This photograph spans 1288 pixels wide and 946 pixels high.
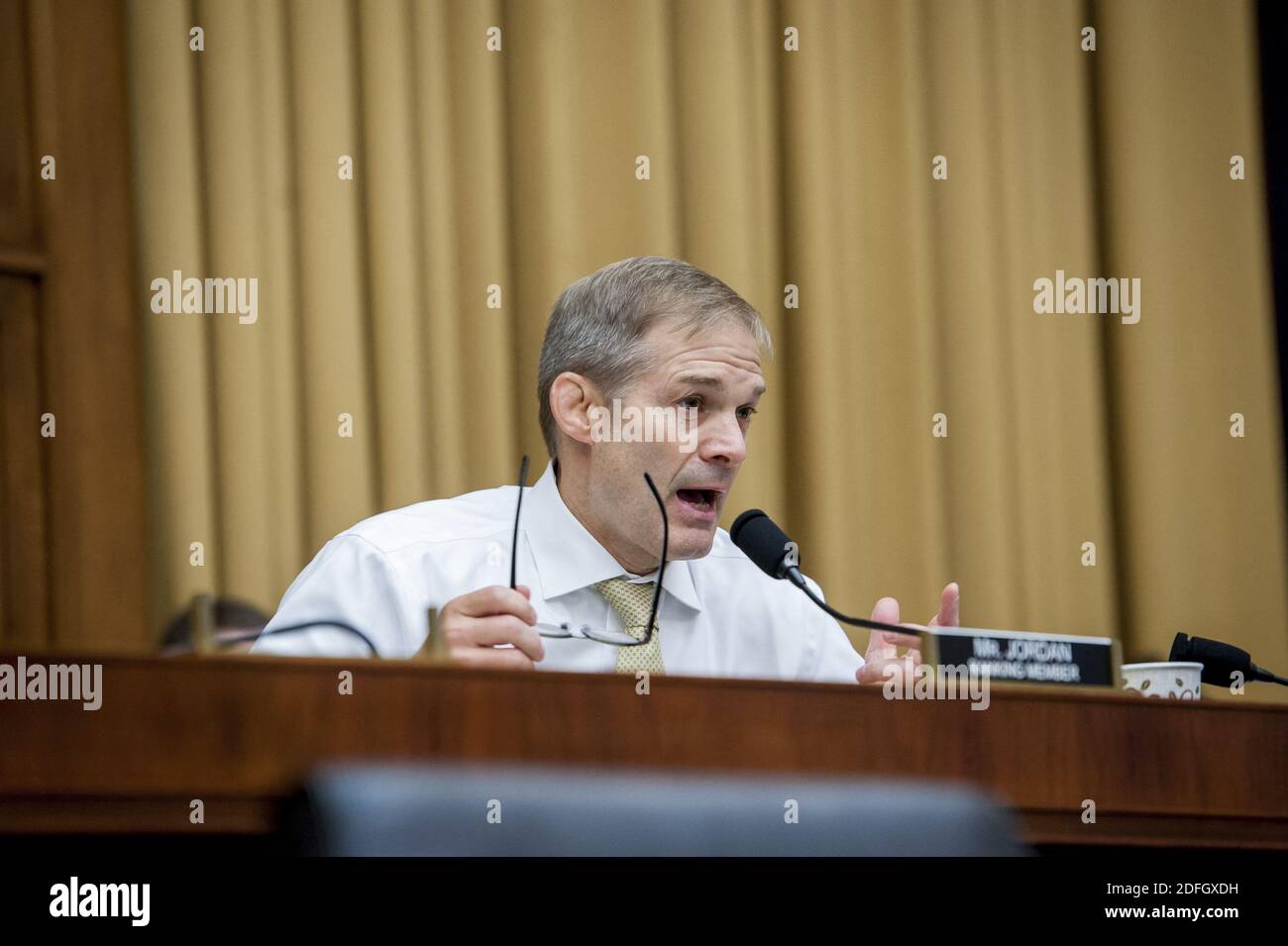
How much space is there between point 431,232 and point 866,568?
1.02m

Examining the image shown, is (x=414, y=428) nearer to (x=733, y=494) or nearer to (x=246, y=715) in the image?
(x=733, y=494)

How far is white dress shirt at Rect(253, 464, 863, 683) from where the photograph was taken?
1.83 m

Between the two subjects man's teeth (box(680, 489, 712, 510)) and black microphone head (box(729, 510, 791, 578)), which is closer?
black microphone head (box(729, 510, 791, 578))

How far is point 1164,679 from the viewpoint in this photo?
152 cm

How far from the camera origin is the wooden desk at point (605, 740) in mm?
887

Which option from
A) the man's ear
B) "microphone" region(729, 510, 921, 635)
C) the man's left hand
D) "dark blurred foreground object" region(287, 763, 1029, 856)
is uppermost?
the man's ear

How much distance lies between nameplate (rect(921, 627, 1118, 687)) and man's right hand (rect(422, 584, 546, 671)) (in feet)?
1.20

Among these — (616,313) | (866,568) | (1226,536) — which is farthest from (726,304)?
(1226,536)

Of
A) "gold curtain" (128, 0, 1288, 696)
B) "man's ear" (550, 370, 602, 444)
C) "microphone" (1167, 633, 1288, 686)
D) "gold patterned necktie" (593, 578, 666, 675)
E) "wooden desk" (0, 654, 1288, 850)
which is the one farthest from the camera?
"gold curtain" (128, 0, 1288, 696)

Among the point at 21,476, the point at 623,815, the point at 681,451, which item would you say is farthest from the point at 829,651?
the point at 21,476

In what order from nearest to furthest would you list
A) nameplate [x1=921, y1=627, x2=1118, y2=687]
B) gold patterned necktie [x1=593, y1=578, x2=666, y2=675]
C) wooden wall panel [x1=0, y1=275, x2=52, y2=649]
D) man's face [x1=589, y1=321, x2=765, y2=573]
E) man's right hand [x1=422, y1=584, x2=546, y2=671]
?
1. nameplate [x1=921, y1=627, x2=1118, y2=687]
2. man's right hand [x1=422, y1=584, x2=546, y2=671]
3. gold patterned necktie [x1=593, y1=578, x2=666, y2=675]
4. man's face [x1=589, y1=321, x2=765, y2=573]
5. wooden wall panel [x1=0, y1=275, x2=52, y2=649]

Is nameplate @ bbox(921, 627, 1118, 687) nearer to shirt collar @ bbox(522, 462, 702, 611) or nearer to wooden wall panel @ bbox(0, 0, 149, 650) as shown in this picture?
shirt collar @ bbox(522, 462, 702, 611)

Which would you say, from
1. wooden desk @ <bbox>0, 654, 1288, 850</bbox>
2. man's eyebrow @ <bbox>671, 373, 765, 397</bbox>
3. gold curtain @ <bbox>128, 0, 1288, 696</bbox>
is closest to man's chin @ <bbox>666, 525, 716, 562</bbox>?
man's eyebrow @ <bbox>671, 373, 765, 397</bbox>

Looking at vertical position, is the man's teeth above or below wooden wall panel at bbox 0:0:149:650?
below
